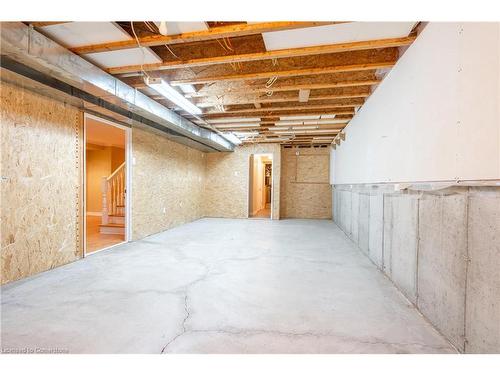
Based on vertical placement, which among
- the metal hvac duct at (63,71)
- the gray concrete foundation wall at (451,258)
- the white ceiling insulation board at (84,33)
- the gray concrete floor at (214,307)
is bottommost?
the gray concrete floor at (214,307)

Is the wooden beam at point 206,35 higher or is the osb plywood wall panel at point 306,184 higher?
the wooden beam at point 206,35

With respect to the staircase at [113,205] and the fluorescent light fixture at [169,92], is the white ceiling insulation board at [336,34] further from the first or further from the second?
the staircase at [113,205]

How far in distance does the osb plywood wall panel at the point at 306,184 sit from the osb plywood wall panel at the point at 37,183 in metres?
6.17

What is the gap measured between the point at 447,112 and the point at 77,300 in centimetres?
340

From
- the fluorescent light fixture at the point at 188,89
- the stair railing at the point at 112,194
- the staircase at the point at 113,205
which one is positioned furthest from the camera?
the stair railing at the point at 112,194

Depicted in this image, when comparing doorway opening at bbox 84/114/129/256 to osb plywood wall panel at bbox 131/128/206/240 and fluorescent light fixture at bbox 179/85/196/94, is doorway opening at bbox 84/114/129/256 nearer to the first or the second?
osb plywood wall panel at bbox 131/128/206/240

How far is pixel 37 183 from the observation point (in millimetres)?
2902

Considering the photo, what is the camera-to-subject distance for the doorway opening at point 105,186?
15.0 ft

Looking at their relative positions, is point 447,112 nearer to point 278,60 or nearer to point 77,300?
point 278,60

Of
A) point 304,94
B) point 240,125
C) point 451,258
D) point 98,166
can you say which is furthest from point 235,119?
point 98,166

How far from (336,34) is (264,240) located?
3660 millimetres

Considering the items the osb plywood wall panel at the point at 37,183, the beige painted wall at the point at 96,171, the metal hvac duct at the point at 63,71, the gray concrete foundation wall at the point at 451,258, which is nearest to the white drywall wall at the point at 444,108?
the gray concrete foundation wall at the point at 451,258

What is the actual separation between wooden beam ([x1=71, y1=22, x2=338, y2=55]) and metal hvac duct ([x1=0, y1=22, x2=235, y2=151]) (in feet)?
0.76
